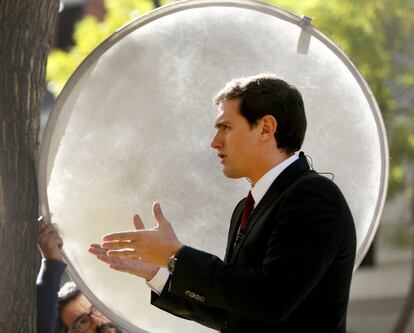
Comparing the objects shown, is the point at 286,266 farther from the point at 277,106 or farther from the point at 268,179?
the point at 277,106

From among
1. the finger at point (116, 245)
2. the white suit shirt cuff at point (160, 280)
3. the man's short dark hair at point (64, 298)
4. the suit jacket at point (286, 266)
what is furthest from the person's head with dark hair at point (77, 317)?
the suit jacket at point (286, 266)

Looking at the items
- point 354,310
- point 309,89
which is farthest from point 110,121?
point 354,310

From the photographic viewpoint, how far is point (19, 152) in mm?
3428

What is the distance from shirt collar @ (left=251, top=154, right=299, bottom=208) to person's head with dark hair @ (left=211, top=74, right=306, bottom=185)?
2 cm

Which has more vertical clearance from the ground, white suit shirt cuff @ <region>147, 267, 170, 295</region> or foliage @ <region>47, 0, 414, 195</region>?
foliage @ <region>47, 0, 414, 195</region>

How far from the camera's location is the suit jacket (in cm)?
261

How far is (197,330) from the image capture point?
3.58 metres

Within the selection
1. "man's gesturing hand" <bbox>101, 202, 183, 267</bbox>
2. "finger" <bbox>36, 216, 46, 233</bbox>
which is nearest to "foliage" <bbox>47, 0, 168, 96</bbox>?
"finger" <bbox>36, 216, 46, 233</bbox>

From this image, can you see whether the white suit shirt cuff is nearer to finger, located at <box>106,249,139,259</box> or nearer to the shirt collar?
finger, located at <box>106,249,139,259</box>

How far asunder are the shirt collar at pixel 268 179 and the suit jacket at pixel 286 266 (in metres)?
0.03

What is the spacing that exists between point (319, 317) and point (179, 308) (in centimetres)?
55

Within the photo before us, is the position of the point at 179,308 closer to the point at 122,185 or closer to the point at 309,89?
the point at 122,185

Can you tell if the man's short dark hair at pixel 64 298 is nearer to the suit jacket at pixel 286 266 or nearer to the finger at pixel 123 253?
the finger at pixel 123 253

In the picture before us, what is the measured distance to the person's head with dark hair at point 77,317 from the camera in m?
3.92
